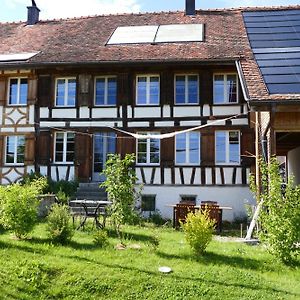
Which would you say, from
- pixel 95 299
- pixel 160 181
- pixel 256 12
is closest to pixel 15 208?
pixel 95 299

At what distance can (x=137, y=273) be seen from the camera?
312 inches

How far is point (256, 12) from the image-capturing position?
20141 mm

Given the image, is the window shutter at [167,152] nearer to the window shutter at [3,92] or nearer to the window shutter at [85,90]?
the window shutter at [85,90]

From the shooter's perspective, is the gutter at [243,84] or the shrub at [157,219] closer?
the gutter at [243,84]

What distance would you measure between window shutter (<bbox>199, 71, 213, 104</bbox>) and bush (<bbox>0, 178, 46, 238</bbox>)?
28.0 ft

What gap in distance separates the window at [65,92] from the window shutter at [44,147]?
1.30m

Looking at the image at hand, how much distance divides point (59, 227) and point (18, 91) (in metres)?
9.75

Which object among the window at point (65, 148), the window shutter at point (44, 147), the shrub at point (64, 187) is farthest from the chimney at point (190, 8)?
the shrub at point (64, 187)

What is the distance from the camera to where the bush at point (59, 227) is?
967 centimetres

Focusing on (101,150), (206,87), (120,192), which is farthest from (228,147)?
(120,192)

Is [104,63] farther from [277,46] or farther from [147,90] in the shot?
[277,46]

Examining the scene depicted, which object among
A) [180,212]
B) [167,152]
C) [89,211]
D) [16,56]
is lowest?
[89,211]

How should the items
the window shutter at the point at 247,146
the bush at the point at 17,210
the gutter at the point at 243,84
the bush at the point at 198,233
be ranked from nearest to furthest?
1. the bush at the point at 198,233
2. the bush at the point at 17,210
3. the gutter at the point at 243,84
4. the window shutter at the point at 247,146

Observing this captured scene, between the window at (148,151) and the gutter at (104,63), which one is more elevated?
the gutter at (104,63)
